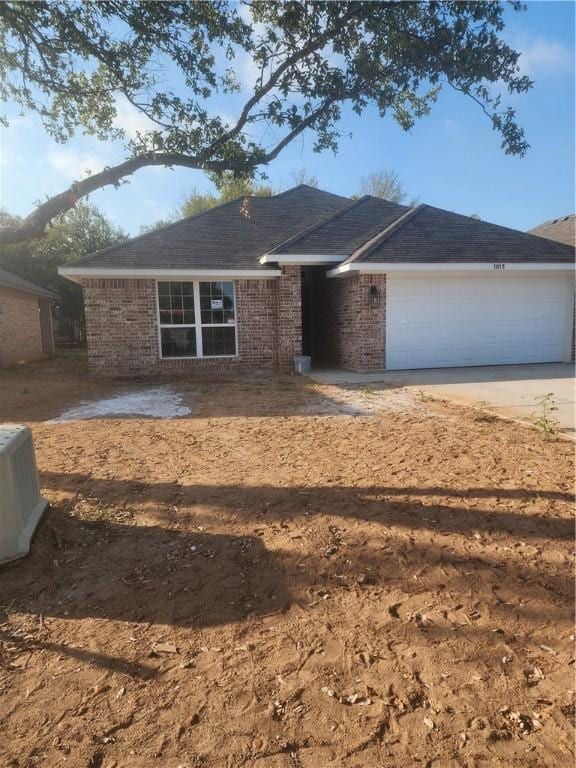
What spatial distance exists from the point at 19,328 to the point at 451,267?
51.7 feet

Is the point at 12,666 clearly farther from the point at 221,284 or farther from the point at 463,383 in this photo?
the point at 221,284

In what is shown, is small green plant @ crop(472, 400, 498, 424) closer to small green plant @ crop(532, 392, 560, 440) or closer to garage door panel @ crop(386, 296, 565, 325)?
small green plant @ crop(532, 392, 560, 440)

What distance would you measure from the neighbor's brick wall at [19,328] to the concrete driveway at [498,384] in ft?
37.9

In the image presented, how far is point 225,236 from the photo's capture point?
13.7 metres

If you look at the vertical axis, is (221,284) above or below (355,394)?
above

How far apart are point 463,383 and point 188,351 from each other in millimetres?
7288

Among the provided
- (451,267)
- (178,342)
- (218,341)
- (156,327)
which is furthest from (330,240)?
(156,327)

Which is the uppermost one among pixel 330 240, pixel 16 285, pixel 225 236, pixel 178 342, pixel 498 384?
pixel 225 236

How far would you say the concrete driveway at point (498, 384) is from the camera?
7236 mm

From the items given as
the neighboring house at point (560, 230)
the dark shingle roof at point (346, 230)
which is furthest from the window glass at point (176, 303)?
the neighboring house at point (560, 230)

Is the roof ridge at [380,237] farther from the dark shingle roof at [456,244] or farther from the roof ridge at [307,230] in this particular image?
the roof ridge at [307,230]

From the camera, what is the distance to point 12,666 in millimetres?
2131

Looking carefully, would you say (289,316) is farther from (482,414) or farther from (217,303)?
(482,414)

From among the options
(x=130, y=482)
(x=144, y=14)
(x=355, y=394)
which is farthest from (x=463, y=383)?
(x=144, y=14)
